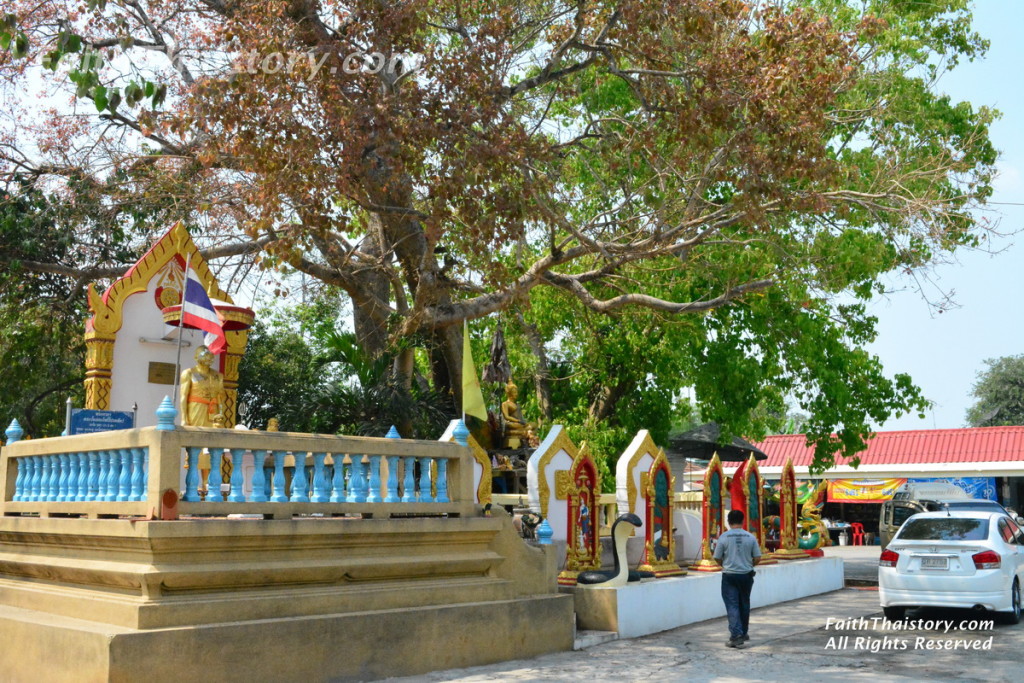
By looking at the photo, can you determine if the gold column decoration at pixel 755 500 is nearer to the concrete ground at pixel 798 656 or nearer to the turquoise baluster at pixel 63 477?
the concrete ground at pixel 798 656

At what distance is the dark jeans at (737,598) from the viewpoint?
34.5ft

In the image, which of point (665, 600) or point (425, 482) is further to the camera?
point (665, 600)

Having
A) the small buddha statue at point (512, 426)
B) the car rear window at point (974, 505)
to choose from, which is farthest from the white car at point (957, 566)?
the car rear window at point (974, 505)

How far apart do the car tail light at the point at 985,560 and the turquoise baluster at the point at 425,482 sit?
636 cm

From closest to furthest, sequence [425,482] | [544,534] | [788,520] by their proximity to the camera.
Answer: [425,482], [544,534], [788,520]

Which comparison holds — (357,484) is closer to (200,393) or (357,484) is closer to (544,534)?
(544,534)

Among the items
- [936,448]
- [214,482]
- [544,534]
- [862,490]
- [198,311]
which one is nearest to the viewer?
[214,482]

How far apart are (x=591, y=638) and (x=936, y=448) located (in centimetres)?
2349

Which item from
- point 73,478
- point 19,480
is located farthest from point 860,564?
point 73,478

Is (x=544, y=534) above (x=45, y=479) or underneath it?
underneath

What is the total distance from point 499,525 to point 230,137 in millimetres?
5518

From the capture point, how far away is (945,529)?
40.0ft

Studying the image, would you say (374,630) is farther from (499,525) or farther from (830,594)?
(830,594)

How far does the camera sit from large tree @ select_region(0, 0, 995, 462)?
11914 millimetres
